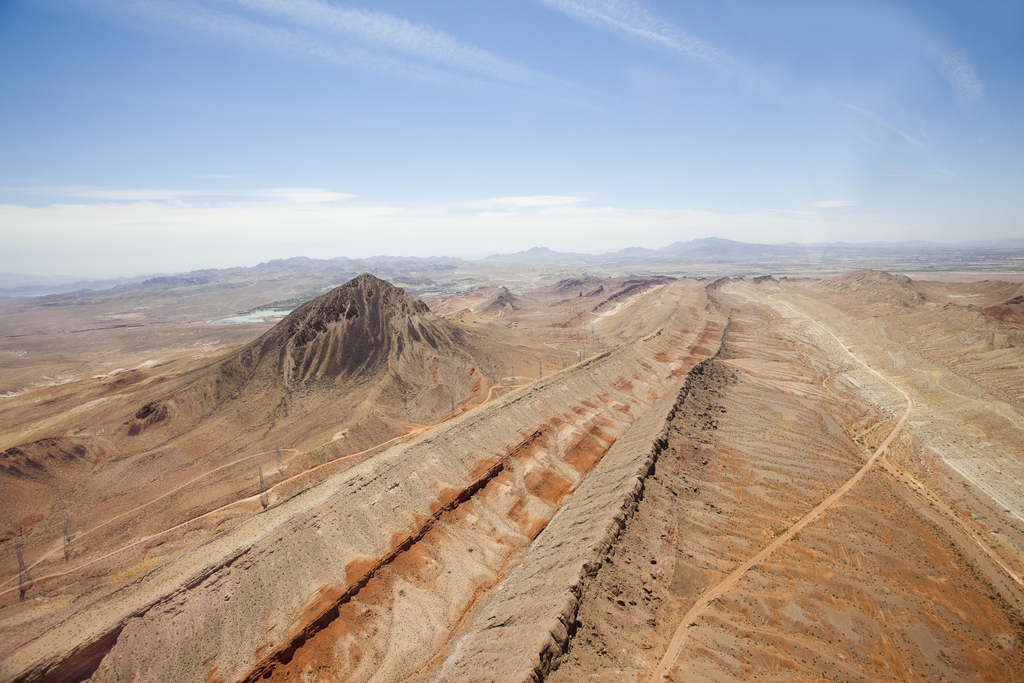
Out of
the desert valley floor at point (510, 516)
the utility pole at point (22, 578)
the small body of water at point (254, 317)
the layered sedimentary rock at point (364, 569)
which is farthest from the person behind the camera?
the small body of water at point (254, 317)

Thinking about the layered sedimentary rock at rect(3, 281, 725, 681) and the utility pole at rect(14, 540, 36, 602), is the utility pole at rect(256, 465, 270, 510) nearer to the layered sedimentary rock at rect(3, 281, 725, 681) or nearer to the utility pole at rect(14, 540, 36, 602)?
the layered sedimentary rock at rect(3, 281, 725, 681)

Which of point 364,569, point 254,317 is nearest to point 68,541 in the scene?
point 364,569

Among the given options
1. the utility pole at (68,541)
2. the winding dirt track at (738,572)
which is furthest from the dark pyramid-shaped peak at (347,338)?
the winding dirt track at (738,572)

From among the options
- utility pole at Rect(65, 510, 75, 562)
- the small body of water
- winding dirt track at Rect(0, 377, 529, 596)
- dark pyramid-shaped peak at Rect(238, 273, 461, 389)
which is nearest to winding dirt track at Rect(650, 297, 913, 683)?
winding dirt track at Rect(0, 377, 529, 596)

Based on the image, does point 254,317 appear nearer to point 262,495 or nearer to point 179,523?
point 262,495

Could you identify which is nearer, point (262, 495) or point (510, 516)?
point (510, 516)

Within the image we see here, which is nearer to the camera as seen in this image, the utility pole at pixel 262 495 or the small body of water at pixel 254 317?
the utility pole at pixel 262 495

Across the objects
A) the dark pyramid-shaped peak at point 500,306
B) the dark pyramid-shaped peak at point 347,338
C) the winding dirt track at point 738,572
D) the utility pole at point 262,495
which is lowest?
the utility pole at point 262,495

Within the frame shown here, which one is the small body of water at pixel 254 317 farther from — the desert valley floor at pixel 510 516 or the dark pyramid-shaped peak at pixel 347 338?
the dark pyramid-shaped peak at pixel 347 338

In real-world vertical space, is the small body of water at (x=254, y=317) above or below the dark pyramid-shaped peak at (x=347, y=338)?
below
